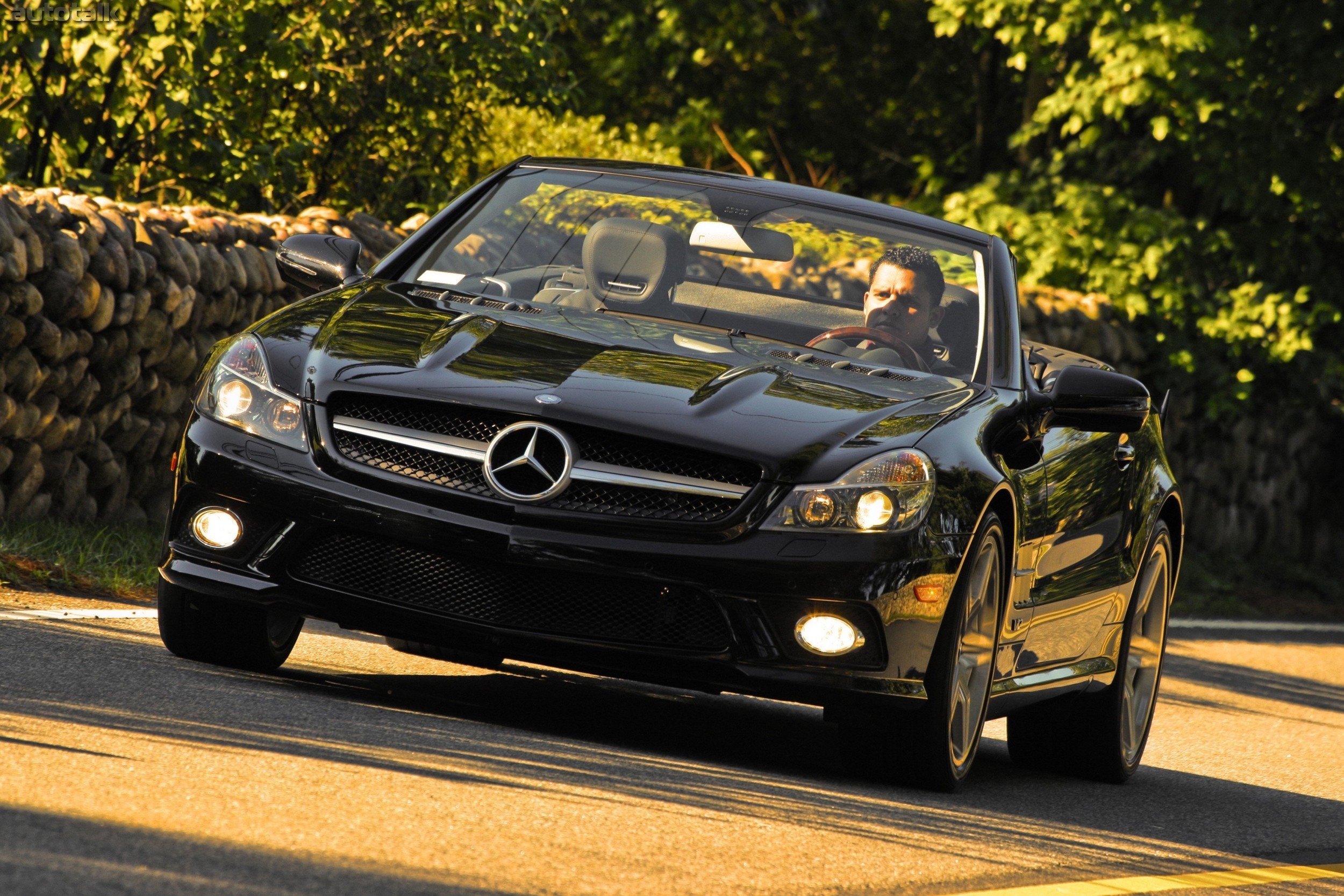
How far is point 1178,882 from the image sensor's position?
17.4 ft

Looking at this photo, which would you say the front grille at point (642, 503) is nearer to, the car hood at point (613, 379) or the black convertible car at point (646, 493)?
the black convertible car at point (646, 493)

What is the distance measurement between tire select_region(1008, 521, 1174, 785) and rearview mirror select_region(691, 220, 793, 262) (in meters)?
1.78

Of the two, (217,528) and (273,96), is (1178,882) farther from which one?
(273,96)

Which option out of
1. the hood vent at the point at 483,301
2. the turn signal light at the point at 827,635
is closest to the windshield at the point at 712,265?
the hood vent at the point at 483,301

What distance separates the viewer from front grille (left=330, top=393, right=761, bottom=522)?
17.8 ft

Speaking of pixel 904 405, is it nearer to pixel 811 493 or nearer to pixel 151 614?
pixel 811 493

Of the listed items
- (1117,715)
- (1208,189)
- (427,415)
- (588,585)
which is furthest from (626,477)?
(1208,189)

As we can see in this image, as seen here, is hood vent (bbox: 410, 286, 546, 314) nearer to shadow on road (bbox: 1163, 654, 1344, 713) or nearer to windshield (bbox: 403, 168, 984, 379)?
windshield (bbox: 403, 168, 984, 379)

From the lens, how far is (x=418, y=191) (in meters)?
14.9

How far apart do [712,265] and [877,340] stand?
2.04 feet

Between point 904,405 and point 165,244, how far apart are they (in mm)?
5055

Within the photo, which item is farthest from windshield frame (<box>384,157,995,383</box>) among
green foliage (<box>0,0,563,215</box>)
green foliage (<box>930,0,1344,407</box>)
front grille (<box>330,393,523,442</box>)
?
green foliage (<box>930,0,1344,407</box>)

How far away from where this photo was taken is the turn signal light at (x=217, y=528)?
18.6 feet

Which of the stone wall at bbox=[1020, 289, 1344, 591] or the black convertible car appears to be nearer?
the black convertible car
